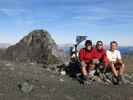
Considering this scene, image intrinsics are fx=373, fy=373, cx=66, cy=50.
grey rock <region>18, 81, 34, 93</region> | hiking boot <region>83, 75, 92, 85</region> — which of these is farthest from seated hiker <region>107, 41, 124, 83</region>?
grey rock <region>18, 81, 34, 93</region>

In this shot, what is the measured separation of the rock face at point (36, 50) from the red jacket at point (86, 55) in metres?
8.88

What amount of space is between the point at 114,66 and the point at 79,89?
172 inches

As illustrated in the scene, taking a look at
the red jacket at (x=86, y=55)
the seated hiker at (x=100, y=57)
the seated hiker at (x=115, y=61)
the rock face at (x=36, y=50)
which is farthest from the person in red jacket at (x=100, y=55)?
the rock face at (x=36, y=50)

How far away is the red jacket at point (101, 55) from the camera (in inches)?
→ 898

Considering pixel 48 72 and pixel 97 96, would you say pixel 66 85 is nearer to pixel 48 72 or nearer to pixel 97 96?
pixel 97 96

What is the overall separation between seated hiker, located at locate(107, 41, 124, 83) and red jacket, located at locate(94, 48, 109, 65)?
1.15 ft

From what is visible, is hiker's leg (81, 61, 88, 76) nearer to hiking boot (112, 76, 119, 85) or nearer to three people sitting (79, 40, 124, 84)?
three people sitting (79, 40, 124, 84)

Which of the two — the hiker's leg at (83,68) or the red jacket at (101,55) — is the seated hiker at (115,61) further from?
the hiker's leg at (83,68)

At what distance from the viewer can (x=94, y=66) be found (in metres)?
22.9

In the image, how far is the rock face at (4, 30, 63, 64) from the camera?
3192 centimetres

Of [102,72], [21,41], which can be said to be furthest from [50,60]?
[102,72]

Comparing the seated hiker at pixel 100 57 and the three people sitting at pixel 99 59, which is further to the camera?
the seated hiker at pixel 100 57

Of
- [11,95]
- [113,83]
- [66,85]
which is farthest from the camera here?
[113,83]

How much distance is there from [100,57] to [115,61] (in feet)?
3.39
